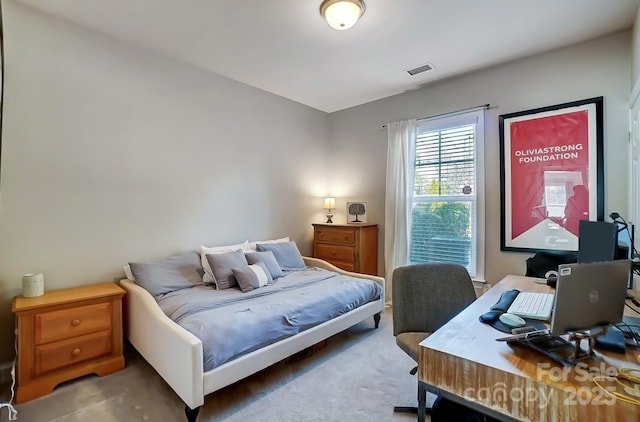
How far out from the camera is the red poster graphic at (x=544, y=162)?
274cm

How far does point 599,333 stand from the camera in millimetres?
1115

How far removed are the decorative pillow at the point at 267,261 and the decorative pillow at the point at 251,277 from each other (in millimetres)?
159

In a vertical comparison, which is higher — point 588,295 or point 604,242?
point 604,242

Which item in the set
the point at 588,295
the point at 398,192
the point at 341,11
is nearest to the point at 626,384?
the point at 588,295

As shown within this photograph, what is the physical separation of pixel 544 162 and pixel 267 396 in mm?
3145

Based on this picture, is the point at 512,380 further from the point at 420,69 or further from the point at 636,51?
the point at 420,69

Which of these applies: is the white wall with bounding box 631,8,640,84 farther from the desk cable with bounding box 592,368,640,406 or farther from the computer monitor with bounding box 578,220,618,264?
the desk cable with bounding box 592,368,640,406

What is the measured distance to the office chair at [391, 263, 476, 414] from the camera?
191cm

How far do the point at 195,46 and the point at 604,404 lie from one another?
11.3 feet

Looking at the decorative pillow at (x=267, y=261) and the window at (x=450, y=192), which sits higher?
the window at (x=450, y=192)

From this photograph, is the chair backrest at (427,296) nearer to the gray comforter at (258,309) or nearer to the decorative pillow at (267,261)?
the gray comforter at (258,309)

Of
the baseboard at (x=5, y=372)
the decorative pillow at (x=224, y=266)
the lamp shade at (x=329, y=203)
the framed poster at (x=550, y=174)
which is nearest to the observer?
the baseboard at (x=5, y=372)

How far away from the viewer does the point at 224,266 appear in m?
2.88

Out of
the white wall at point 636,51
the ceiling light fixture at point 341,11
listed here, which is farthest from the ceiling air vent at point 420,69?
the white wall at point 636,51
